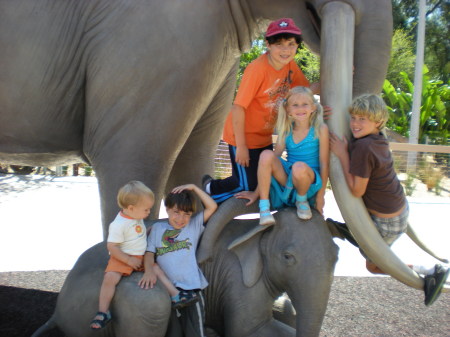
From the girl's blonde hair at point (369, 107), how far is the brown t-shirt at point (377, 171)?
99mm

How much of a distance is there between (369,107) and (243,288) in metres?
0.94

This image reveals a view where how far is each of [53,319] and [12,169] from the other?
9.57 meters

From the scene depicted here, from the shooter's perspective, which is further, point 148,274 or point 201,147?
point 201,147

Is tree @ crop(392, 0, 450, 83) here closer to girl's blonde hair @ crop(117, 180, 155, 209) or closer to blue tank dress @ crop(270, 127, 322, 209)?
blue tank dress @ crop(270, 127, 322, 209)

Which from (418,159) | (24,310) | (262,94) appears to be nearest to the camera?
(262,94)

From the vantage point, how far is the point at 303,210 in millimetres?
2305

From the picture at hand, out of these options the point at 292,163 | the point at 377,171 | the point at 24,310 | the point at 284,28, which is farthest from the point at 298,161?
the point at 24,310

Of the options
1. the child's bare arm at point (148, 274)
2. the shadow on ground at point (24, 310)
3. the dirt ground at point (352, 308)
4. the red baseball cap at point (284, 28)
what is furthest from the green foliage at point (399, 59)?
the child's bare arm at point (148, 274)

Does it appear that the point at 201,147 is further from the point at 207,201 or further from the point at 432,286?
the point at 432,286

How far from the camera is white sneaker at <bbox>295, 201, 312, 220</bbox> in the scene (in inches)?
90.5

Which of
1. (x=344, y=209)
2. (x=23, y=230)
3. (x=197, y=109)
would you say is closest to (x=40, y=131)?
(x=197, y=109)

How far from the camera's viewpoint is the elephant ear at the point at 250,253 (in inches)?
91.4

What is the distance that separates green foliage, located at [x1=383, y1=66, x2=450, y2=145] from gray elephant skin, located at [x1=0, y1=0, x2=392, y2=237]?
40.7 ft

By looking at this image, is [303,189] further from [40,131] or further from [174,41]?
[40,131]
